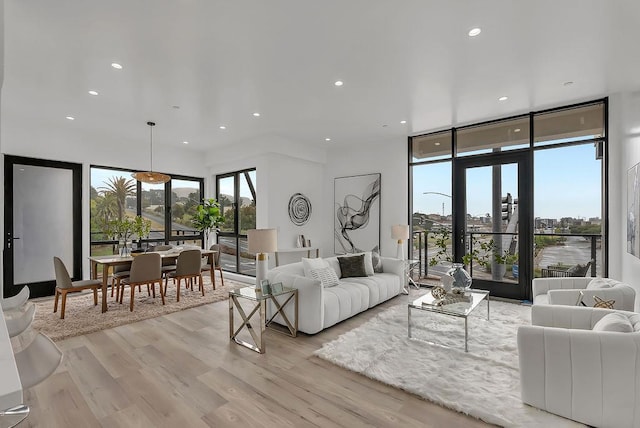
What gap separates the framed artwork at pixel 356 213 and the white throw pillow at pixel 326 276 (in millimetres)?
2357

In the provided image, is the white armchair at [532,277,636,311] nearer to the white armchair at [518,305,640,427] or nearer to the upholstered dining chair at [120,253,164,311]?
the white armchair at [518,305,640,427]

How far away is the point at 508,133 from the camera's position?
520 cm

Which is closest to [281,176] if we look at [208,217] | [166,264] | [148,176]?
[208,217]

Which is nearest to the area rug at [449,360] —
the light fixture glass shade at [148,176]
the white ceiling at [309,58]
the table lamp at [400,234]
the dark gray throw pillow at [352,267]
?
the dark gray throw pillow at [352,267]

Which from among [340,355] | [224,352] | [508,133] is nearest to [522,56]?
[508,133]

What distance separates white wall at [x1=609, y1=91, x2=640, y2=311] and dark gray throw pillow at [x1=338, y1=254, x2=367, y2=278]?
10.7ft

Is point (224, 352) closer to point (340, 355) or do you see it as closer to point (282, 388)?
point (282, 388)

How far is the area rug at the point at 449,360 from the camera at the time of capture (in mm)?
2242

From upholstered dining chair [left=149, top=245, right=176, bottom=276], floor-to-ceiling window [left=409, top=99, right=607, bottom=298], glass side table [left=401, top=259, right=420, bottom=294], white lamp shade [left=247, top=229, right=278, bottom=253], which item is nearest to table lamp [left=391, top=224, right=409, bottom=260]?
glass side table [left=401, top=259, right=420, bottom=294]

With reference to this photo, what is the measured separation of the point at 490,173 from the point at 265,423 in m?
5.10

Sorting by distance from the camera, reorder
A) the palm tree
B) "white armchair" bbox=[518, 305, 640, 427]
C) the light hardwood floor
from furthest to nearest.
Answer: the palm tree < the light hardwood floor < "white armchair" bbox=[518, 305, 640, 427]

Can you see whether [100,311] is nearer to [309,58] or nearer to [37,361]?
[37,361]

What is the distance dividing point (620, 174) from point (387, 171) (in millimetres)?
3464

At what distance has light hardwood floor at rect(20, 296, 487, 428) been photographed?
216 cm
